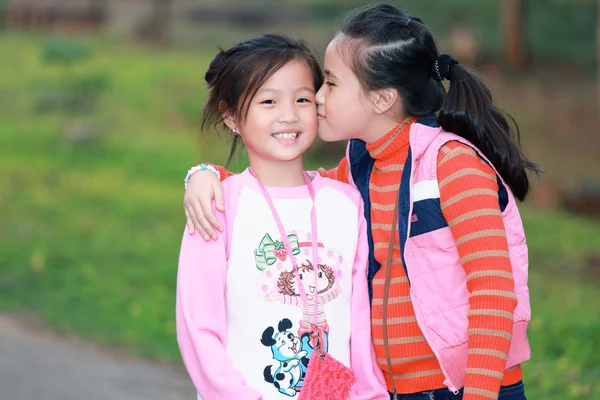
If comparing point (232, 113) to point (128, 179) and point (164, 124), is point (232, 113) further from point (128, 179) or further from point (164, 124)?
point (164, 124)

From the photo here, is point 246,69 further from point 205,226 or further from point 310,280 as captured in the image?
point 310,280

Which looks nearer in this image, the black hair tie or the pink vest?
the pink vest

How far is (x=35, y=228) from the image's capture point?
787cm

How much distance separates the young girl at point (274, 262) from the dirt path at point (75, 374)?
2.38m

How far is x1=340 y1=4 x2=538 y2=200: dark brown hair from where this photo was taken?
8.48 ft

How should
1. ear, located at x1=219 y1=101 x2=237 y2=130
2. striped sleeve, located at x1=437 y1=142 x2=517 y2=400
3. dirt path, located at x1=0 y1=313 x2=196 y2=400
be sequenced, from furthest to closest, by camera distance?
dirt path, located at x1=0 y1=313 x2=196 y2=400, ear, located at x1=219 y1=101 x2=237 y2=130, striped sleeve, located at x1=437 y1=142 x2=517 y2=400

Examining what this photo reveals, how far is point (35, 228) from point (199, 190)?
18.2ft

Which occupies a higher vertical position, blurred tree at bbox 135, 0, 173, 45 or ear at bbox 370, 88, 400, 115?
blurred tree at bbox 135, 0, 173, 45

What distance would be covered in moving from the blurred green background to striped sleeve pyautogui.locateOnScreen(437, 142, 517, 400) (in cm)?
108

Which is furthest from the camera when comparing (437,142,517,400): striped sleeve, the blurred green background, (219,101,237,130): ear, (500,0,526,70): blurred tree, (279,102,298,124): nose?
(500,0,526,70): blurred tree

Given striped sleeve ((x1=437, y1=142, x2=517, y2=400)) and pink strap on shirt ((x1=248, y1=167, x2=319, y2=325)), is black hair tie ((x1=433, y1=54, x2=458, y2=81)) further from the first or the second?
pink strap on shirt ((x1=248, y1=167, x2=319, y2=325))

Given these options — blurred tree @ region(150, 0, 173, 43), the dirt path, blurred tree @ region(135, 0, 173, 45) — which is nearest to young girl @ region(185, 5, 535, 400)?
the dirt path

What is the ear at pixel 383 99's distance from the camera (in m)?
2.76

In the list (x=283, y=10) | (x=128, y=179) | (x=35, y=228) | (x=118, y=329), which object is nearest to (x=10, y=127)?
(x=128, y=179)
